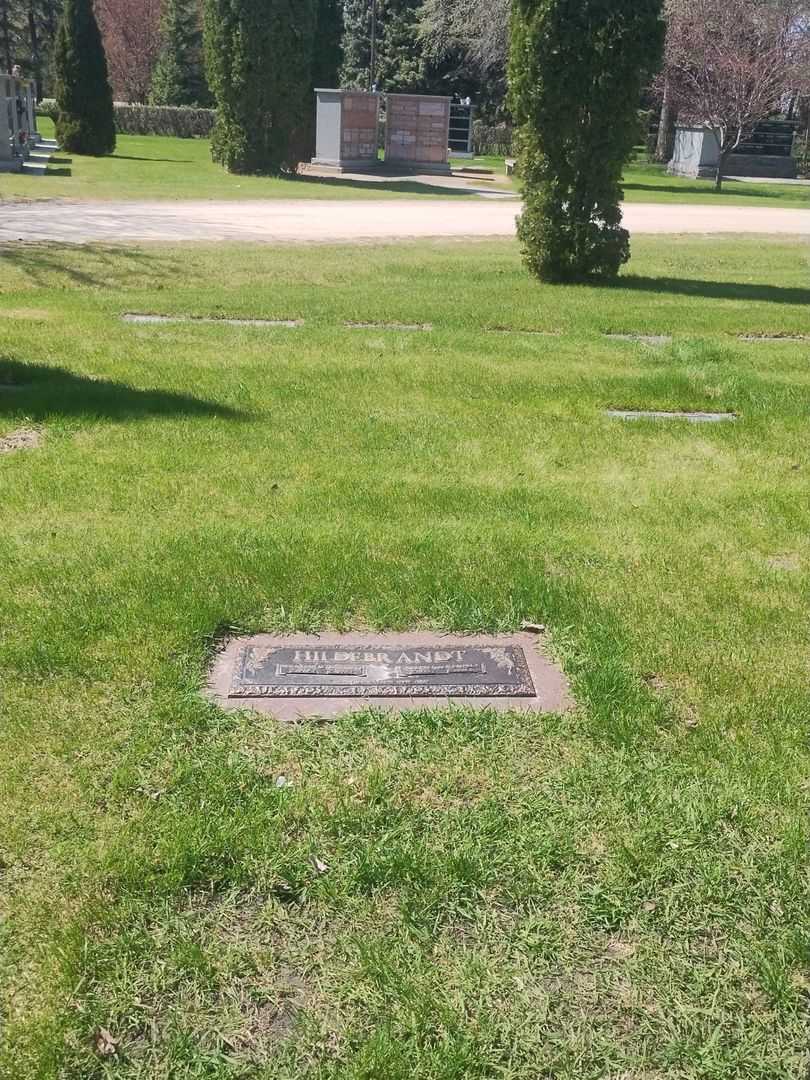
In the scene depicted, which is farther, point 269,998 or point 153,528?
point 153,528

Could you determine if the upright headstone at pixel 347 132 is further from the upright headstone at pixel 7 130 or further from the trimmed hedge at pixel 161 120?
the trimmed hedge at pixel 161 120

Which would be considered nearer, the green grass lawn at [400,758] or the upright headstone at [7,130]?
the green grass lawn at [400,758]

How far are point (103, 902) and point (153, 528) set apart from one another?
2.37m

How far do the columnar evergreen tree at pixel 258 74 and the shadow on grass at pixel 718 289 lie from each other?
17803 mm

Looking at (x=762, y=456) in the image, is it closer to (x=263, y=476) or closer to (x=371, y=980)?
(x=263, y=476)

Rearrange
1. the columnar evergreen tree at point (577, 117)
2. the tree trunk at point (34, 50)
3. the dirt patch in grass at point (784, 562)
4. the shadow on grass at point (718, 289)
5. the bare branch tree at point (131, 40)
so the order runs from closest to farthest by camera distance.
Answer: the dirt patch in grass at point (784, 562), the columnar evergreen tree at point (577, 117), the shadow on grass at point (718, 289), the tree trunk at point (34, 50), the bare branch tree at point (131, 40)

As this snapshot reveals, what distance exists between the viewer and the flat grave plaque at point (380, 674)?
11.0ft

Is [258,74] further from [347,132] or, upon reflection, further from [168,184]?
[347,132]

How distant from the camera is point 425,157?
3744 centimetres

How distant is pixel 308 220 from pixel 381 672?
1714 cm

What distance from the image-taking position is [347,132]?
34.2m

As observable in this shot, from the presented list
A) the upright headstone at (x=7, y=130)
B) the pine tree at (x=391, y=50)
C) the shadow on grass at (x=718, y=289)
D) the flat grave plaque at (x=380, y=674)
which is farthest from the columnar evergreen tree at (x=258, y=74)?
the flat grave plaque at (x=380, y=674)

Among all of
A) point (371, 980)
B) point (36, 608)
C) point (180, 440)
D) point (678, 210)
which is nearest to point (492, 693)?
point (371, 980)

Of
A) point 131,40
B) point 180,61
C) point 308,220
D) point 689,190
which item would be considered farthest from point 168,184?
point 131,40
